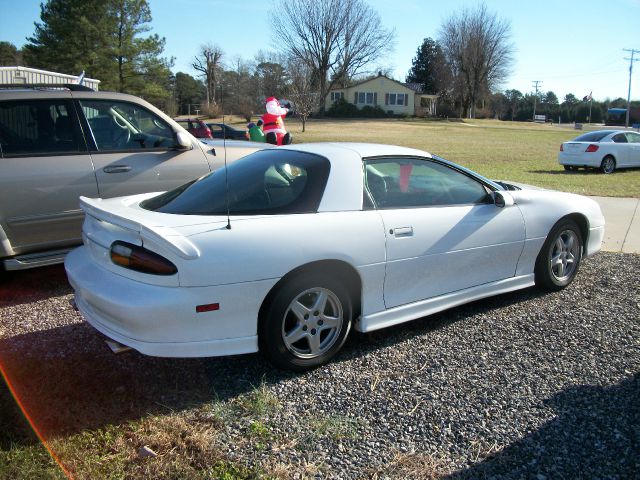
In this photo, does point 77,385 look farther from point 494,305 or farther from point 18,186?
point 494,305

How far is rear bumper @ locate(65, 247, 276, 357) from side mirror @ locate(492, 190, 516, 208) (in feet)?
6.94

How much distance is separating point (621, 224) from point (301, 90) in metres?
47.0

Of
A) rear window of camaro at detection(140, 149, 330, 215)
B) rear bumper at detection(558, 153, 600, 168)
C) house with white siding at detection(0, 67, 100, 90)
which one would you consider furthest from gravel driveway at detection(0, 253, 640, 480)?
house with white siding at detection(0, 67, 100, 90)

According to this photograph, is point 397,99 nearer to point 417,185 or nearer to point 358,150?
point 417,185

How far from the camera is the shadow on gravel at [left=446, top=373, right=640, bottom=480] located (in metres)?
2.62

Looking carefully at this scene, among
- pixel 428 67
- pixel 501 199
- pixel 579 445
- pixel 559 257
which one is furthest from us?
pixel 428 67

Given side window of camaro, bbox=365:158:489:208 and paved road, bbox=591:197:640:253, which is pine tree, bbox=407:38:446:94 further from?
side window of camaro, bbox=365:158:489:208

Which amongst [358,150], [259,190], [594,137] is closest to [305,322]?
[259,190]

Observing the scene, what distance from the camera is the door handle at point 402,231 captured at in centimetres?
375

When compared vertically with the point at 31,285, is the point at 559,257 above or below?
above

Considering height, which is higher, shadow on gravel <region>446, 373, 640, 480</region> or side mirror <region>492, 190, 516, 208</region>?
side mirror <region>492, 190, 516, 208</region>

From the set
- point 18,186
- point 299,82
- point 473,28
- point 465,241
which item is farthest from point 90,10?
point 473,28

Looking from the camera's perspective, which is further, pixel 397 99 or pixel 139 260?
pixel 397 99

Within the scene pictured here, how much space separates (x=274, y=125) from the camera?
12.2m
